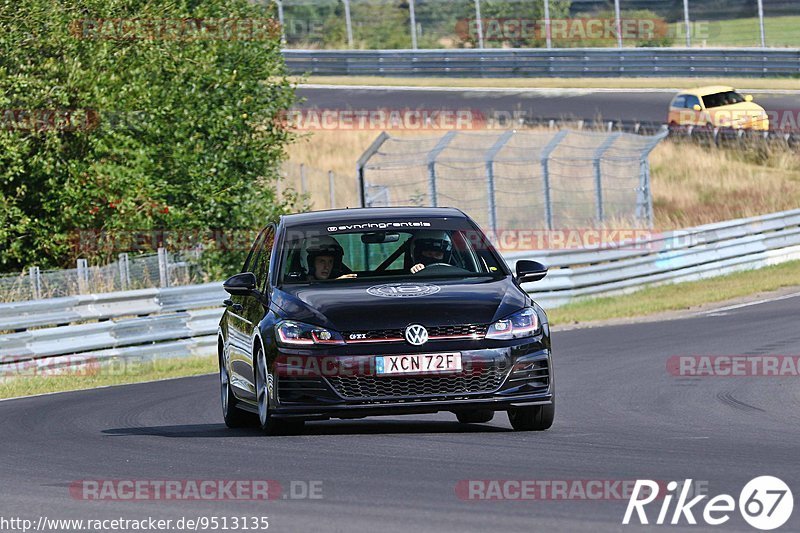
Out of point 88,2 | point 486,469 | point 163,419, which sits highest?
point 88,2

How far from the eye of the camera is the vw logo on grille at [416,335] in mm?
9547

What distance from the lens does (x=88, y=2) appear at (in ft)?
80.0

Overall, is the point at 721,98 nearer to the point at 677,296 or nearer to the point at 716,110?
the point at 716,110

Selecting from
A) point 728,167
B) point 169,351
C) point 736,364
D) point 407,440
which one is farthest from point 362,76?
point 407,440

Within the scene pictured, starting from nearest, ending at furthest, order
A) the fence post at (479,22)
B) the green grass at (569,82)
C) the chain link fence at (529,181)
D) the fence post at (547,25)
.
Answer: the chain link fence at (529,181) < the green grass at (569,82) < the fence post at (547,25) < the fence post at (479,22)

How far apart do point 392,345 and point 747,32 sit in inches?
1686

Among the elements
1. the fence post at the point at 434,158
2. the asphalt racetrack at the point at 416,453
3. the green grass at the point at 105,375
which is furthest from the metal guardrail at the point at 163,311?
the fence post at the point at 434,158

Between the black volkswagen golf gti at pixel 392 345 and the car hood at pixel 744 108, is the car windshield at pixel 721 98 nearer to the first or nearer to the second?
the car hood at pixel 744 108

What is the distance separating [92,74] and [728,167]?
19.6 m

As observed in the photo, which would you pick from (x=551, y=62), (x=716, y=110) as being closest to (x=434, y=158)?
(x=716, y=110)

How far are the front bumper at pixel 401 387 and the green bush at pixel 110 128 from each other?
14.3 metres

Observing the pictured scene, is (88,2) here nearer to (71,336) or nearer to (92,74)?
(92,74)

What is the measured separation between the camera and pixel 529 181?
123 ft

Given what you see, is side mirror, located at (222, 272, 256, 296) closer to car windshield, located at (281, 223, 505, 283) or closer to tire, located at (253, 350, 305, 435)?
car windshield, located at (281, 223, 505, 283)
